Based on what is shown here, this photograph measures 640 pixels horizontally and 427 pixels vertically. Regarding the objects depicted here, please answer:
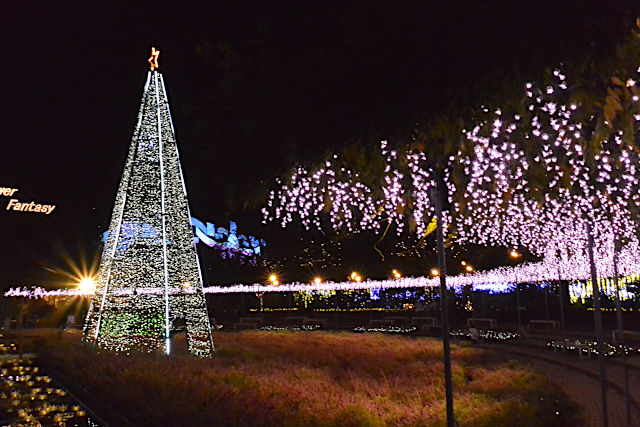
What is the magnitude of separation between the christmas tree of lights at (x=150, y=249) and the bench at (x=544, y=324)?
14.6 meters

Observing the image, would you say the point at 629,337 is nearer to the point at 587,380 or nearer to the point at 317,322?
the point at 587,380

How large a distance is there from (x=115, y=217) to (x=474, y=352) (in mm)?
9359

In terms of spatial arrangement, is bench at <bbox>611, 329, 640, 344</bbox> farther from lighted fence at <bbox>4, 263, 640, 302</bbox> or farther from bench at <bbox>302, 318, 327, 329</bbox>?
bench at <bbox>302, 318, 327, 329</bbox>

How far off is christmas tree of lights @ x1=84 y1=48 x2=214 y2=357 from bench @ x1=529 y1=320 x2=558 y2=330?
14608 millimetres

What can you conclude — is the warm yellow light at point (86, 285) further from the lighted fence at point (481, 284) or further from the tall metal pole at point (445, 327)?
the tall metal pole at point (445, 327)

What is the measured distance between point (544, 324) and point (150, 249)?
16.9 meters

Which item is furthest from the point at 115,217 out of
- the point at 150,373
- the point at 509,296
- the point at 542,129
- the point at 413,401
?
the point at 509,296

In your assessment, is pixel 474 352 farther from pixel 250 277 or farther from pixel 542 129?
pixel 250 277

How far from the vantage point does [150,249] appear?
45.1 feet

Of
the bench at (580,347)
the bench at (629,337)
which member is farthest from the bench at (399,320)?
the bench at (580,347)

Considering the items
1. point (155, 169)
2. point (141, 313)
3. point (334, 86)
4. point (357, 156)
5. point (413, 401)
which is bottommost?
point (413, 401)

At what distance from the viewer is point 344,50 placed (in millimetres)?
4223

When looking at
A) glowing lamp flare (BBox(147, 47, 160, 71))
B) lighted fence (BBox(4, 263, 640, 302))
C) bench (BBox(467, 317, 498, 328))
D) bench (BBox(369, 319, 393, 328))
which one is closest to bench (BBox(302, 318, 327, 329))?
bench (BBox(369, 319, 393, 328))

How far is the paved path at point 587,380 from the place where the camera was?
8.62 metres
